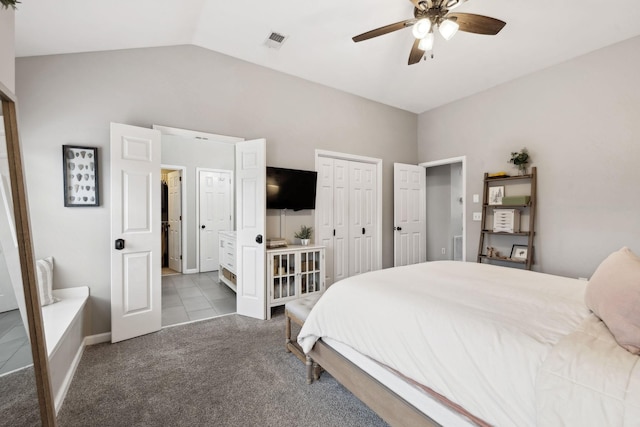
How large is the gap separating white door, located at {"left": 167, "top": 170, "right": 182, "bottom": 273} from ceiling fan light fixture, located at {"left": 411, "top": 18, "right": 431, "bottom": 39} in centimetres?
500

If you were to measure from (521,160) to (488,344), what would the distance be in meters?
3.45

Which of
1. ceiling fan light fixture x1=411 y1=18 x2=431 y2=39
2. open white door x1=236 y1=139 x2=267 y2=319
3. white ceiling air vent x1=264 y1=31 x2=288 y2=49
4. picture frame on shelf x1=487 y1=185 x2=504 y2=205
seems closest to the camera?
ceiling fan light fixture x1=411 y1=18 x2=431 y2=39

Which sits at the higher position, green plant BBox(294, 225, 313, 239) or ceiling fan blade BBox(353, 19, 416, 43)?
ceiling fan blade BBox(353, 19, 416, 43)

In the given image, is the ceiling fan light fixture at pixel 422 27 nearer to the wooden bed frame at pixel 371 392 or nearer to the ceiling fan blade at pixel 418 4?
the ceiling fan blade at pixel 418 4

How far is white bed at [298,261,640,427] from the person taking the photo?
0.86 metres

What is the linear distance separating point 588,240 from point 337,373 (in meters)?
3.36

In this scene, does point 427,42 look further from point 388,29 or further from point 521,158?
point 521,158

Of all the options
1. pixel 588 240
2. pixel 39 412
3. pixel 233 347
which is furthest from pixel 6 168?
pixel 588 240

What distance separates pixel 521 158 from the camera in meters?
3.66

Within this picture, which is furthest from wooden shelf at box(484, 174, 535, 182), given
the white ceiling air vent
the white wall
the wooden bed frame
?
the white wall

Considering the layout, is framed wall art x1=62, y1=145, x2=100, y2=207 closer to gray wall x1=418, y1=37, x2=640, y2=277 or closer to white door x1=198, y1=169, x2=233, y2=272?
white door x1=198, y1=169, x2=233, y2=272

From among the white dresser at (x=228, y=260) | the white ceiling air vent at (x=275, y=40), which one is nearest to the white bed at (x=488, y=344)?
the white dresser at (x=228, y=260)

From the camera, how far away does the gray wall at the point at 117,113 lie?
2506 millimetres

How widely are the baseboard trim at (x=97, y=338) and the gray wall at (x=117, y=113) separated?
0.04m
